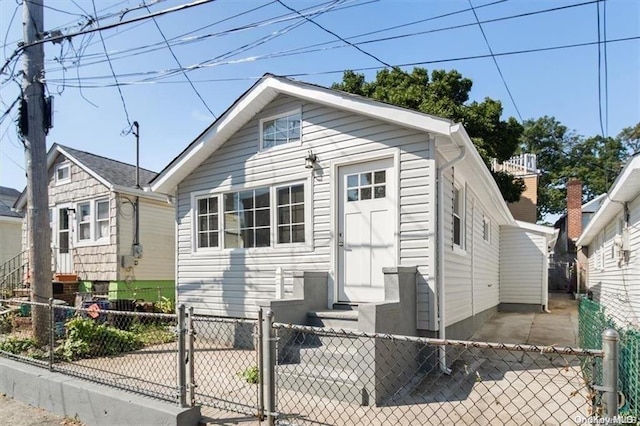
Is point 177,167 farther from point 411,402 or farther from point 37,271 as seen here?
point 411,402

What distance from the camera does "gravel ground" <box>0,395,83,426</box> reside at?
13.0 ft

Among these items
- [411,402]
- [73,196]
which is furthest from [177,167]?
[73,196]

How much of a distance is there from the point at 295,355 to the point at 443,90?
14064 millimetres

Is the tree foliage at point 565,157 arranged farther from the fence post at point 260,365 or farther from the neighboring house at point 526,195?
the fence post at point 260,365

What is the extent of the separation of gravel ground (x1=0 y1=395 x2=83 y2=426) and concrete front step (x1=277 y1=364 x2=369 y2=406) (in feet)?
7.02

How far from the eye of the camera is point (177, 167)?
8102 mm

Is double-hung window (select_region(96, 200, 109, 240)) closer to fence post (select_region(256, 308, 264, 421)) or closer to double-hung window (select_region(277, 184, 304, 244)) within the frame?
double-hung window (select_region(277, 184, 304, 244))

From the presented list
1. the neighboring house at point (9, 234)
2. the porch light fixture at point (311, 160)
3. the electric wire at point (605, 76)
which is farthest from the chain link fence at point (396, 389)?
the neighboring house at point (9, 234)

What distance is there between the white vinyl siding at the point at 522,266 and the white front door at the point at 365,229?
972 cm

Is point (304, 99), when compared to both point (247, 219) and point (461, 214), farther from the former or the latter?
point (461, 214)

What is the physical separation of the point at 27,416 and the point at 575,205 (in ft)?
78.7

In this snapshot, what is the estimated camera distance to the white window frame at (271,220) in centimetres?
675

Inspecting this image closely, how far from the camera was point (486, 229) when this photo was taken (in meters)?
10.9

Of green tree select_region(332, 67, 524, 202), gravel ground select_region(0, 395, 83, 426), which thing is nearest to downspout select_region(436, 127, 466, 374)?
gravel ground select_region(0, 395, 83, 426)
